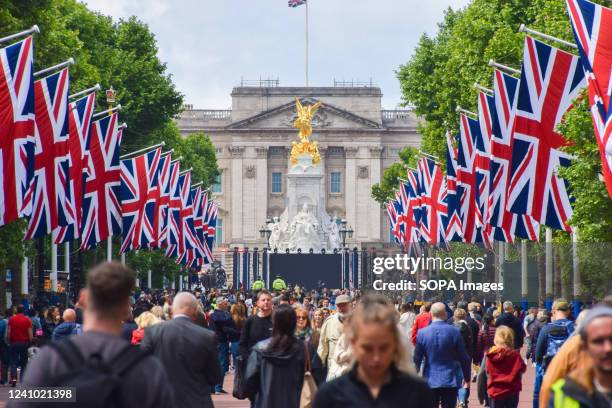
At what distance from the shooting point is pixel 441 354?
16.2 meters

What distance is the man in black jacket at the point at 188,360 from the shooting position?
1126 centimetres

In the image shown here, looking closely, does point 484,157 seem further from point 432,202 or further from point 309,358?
point 309,358

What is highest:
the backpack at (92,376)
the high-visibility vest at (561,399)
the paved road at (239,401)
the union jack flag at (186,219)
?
the union jack flag at (186,219)

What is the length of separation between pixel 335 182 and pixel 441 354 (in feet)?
440

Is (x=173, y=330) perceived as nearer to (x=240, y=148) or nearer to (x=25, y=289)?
→ (x=25, y=289)

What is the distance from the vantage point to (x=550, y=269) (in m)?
43.9

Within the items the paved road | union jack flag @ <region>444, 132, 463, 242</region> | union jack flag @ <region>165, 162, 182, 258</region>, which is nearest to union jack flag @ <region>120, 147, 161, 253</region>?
union jack flag @ <region>165, 162, 182, 258</region>

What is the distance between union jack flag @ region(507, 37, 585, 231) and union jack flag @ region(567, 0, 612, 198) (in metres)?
3.60

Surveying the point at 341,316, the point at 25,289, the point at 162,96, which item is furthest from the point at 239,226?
the point at 341,316

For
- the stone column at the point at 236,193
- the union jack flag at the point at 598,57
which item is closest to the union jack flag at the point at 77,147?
the union jack flag at the point at 598,57

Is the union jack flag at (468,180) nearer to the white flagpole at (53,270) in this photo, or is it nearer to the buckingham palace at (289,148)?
the white flagpole at (53,270)
